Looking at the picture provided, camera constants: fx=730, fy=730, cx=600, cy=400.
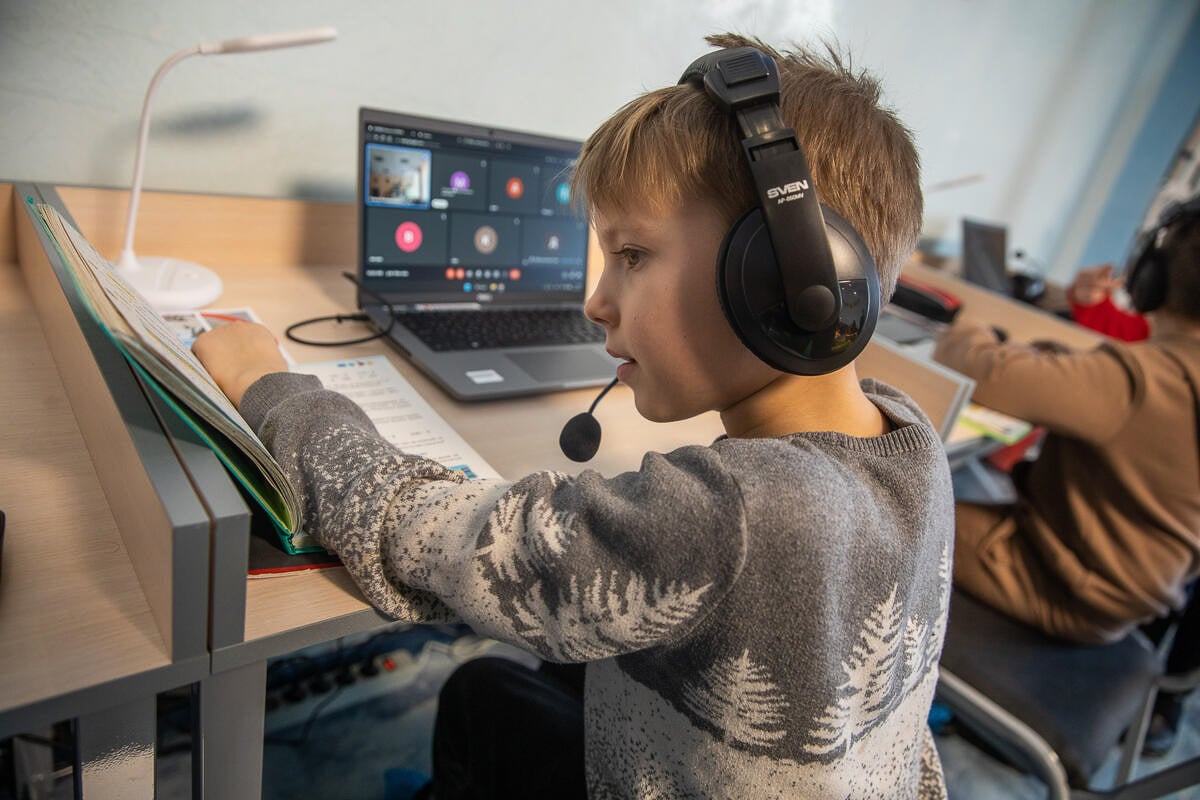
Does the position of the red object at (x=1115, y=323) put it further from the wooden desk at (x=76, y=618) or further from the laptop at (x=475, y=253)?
the wooden desk at (x=76, y=618)

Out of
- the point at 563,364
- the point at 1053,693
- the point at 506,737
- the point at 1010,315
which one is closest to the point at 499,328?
the point at 563,364

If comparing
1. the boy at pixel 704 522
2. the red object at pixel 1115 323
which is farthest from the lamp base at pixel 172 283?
the red object at pixel 1115 323

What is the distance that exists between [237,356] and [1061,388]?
107 cm

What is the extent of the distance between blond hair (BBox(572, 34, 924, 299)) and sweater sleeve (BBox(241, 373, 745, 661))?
198 millimetres

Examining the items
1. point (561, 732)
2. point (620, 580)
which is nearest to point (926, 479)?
point (620, 580)

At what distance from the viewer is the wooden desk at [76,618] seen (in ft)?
1.31

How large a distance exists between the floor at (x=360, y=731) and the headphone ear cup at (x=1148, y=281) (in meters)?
0.92

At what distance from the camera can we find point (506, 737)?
0.74m

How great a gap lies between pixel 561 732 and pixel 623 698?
205 millimetres

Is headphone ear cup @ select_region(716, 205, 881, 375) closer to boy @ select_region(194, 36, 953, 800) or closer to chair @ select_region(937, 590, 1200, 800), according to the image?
boy @ select_region(194, 36, 953, 800)

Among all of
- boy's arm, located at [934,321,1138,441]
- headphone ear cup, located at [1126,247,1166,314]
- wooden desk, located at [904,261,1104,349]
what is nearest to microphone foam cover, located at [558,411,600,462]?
boy's arm, located at [934,321,1138,441]

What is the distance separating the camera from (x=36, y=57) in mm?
900

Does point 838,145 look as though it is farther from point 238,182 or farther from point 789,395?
point 238,182

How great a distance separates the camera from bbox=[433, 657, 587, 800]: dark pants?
700 millimetres
